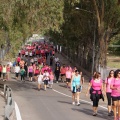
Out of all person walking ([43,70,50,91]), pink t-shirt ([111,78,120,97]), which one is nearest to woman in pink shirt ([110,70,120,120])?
pink t-shirt ([111,78,120,97])

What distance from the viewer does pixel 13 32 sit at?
80.1 ft

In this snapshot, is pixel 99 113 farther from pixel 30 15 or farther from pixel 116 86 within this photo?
pixel 30 15

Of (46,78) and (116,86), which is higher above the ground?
(46,78)

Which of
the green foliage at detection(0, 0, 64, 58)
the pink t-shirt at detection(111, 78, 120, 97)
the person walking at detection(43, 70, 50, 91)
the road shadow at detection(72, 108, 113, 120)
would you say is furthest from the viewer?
the person walking at detection(43, 70, 50, 91)

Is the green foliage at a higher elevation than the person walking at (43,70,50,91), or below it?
higher

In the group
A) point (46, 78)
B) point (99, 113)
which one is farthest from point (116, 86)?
point (46, 78)

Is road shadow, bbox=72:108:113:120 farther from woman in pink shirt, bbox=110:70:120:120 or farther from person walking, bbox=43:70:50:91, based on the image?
person walking, bbox=43:70:50:91

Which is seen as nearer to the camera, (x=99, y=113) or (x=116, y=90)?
(x=116, y=90)

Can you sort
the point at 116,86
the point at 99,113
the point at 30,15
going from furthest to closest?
the point at 30,15
the point at 99,113
the point at 116,86

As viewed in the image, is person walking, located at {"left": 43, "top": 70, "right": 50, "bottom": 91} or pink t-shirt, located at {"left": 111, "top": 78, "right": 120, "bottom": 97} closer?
pink t-shirt, located at {"left": 111, "top": 78, "right": 120, "bottom": 97}

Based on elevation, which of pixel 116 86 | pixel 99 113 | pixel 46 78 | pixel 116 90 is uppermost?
pixel 46 78

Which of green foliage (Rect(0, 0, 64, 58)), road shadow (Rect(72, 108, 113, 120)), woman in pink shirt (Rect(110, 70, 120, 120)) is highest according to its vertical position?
green foliage (Rect(0, 0, 64, 58))

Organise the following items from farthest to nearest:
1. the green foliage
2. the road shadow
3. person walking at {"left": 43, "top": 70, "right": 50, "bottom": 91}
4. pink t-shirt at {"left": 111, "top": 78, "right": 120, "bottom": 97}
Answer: person walking at {"left": 43, "top": 70, "right": 50, "bottom": 91}, the green foliage, the road shadow, pink t-shirt at {"left": 111, "top": 78, "right": 120, "bottom": 97}

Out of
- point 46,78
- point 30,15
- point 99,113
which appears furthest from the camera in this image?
point 46,78
